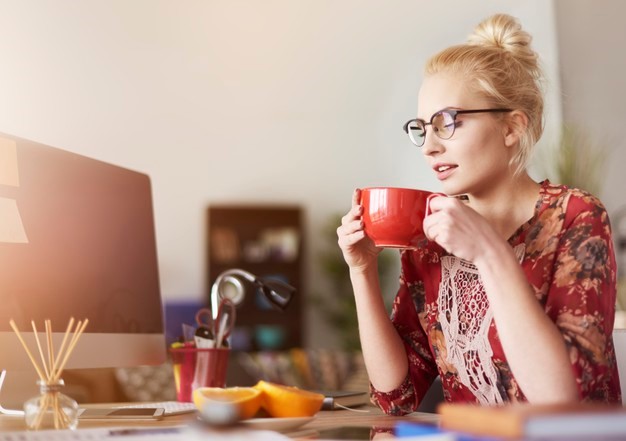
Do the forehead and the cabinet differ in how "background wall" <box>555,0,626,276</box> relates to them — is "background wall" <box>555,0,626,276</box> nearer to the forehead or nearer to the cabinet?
the cabinet

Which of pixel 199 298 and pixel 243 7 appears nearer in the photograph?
pixel 243 7

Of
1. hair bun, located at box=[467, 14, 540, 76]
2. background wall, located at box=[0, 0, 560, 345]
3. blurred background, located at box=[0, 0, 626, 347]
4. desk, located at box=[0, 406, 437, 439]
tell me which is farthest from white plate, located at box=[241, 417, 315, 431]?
background wall, located at box=[0, 0, 560, 345]

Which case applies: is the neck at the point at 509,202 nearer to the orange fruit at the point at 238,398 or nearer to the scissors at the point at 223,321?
the orange fruit at the point at 238,398

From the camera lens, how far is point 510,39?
139 centimetres

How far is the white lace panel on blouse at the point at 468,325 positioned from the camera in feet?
4.08

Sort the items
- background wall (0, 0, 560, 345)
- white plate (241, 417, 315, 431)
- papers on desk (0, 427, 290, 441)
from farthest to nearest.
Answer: background wall (0, 0, 560, 345) → white plate (241, 417, 315, 431) → papers on desk (0, 427, 290, 441)

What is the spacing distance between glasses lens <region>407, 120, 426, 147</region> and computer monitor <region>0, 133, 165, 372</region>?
60 centimetres

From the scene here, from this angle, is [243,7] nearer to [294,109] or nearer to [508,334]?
[294,109]

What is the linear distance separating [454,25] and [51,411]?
5533mm

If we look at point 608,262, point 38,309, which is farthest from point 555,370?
point 38,309

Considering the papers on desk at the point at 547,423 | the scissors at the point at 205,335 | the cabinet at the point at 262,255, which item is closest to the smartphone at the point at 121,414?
the scissors at the point at 205,335

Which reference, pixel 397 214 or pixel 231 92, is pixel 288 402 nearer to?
pixel 397 214

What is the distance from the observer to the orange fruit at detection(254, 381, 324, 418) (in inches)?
42.5

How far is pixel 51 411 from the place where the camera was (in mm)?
1048
